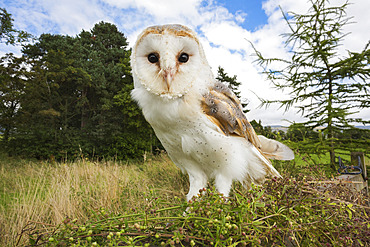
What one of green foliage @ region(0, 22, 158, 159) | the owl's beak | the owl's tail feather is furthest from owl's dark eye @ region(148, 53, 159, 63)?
green foliage @ region(0, 22, 158, 159)

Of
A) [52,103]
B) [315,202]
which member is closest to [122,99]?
[52,103]

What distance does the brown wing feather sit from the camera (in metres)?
1.51

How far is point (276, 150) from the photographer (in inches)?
77.5

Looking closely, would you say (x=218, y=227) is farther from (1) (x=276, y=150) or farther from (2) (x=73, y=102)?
(2) (x=73, y=102)

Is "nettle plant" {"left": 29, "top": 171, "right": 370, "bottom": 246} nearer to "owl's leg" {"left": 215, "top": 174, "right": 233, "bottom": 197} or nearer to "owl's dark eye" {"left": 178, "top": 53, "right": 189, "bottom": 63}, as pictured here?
"owl's leg" {"left": 215, "top": 174, "right": 233, "bottom": 197}

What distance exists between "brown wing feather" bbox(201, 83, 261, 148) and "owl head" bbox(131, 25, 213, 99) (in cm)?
19

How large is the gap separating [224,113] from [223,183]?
0.53 m

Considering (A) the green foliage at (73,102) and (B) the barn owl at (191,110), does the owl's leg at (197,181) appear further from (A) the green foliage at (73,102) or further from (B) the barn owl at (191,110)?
(A) the green foliage at (73,102)

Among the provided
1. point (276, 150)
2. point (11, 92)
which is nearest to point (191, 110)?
point (276, 150)

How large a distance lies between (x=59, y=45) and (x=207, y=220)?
39.7 ft

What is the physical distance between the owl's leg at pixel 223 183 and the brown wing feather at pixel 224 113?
0.34 m

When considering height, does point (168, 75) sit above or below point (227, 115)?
above

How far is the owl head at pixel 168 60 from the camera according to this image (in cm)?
131

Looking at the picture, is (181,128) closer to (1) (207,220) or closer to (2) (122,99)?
(1) (207,220)
